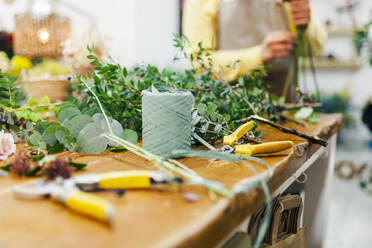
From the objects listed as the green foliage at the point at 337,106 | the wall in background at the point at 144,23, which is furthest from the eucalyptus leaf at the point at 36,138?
the green foliage at the point at 337,106

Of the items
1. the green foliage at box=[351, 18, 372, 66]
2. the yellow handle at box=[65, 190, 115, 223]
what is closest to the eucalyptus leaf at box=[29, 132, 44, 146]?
the yellow handle at box=[65, 190, 115, 223]

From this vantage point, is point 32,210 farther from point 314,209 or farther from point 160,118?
point 314,209

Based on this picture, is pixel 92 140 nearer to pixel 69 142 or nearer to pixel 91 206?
pixel 69 142

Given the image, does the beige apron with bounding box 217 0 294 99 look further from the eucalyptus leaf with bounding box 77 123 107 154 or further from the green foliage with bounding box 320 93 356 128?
the green foliage with bounding box 320 93 356 128

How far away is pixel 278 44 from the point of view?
116 centimetres

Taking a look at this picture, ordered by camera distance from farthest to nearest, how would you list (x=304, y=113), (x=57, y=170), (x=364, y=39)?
(x=364, y=39) → (x=304, y=113) → (x=57, y=170)

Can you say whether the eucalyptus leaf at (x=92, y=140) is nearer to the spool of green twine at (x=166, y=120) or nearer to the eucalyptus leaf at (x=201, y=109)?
the spool of green twine at (x=166, y=120)

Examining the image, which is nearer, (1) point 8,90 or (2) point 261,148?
(2) point 261,148

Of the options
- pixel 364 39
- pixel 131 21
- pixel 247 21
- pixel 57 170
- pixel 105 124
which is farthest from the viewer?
pixel 131 21

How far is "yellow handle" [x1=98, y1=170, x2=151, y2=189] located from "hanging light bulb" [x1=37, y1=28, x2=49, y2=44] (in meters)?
2.23

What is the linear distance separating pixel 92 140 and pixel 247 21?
1044 millimetres

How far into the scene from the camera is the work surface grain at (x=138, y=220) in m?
0.32

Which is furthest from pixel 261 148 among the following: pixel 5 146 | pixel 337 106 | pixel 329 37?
pixel 329 37

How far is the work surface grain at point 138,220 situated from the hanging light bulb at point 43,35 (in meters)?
2.12
